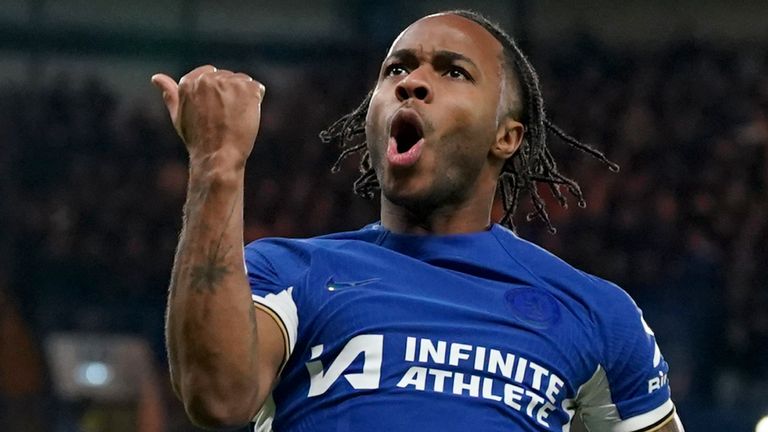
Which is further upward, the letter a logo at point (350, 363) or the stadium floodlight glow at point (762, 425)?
the letter a logo at point (350, 363)

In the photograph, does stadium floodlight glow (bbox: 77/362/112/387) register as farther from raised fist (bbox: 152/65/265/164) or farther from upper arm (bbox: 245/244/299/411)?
raised fist (bbox: 152/65/265/164)

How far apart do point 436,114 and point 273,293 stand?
0.39m

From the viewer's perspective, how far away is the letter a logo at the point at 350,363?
1.94 m

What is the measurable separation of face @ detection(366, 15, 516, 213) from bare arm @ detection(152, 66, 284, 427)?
1.33 feet

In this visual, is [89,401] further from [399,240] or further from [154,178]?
[399,240]

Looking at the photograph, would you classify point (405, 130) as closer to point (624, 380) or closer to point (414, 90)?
point (414, 90)

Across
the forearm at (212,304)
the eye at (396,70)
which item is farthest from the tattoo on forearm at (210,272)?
the eye at (396,70)

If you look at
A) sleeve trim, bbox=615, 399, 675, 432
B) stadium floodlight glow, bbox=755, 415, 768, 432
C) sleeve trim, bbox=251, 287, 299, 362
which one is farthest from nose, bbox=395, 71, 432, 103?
stadium floodlight glow, bbox=755, 415, 768, 432

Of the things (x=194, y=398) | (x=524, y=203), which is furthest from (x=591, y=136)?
(x=194, y=398)

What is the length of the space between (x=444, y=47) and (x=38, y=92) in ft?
17.4

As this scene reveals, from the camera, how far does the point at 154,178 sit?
6.93m

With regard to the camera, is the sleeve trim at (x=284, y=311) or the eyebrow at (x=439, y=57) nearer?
the sleeve trim at (x=284, y=311)

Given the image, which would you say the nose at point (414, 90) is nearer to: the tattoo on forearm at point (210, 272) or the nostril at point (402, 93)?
the nostril at point (402, 93)

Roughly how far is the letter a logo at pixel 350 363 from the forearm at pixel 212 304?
22 cm
